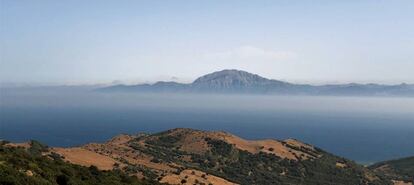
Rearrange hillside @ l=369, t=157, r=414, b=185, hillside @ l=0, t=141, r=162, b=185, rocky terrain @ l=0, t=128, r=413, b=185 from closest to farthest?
hillside @ l=0, t=141, r=162, b=185
rocky terrain @ l=0, t=128, r=413, b=185
hillside @ l=369, t=157, r=414, b=185

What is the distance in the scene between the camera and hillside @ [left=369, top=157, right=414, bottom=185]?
442 ft

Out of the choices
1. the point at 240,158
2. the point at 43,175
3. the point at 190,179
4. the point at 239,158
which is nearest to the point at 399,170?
the point at 240,158

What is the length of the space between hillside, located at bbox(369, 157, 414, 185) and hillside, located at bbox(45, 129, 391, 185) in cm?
1458

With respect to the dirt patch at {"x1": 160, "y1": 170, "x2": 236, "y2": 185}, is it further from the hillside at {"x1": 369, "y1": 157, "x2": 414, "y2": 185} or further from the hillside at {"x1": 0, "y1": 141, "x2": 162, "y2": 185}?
the hillside at {"x1": 369, "y1": 157, "x2": 414, "y2": 185}

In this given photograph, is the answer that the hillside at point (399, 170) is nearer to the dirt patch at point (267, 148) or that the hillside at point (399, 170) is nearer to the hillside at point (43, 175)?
the dirt patch at point (267, 148)

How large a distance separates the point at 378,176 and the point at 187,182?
257 ft

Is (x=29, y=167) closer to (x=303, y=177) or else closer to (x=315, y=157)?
(x=303, y=177)

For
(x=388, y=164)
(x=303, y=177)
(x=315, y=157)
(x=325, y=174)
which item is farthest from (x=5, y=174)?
(x=388, y=164)

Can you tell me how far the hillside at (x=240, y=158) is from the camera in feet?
309

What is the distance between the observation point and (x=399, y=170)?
504 feet

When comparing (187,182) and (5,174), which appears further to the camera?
(187,182)

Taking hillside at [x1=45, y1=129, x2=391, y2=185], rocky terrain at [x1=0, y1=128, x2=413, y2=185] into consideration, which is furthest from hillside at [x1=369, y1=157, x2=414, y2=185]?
hillside at [x1=45, y1=129, x2=391, y2=185]

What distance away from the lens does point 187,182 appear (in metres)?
61.1

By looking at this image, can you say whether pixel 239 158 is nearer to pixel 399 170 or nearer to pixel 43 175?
pixel 399 170
